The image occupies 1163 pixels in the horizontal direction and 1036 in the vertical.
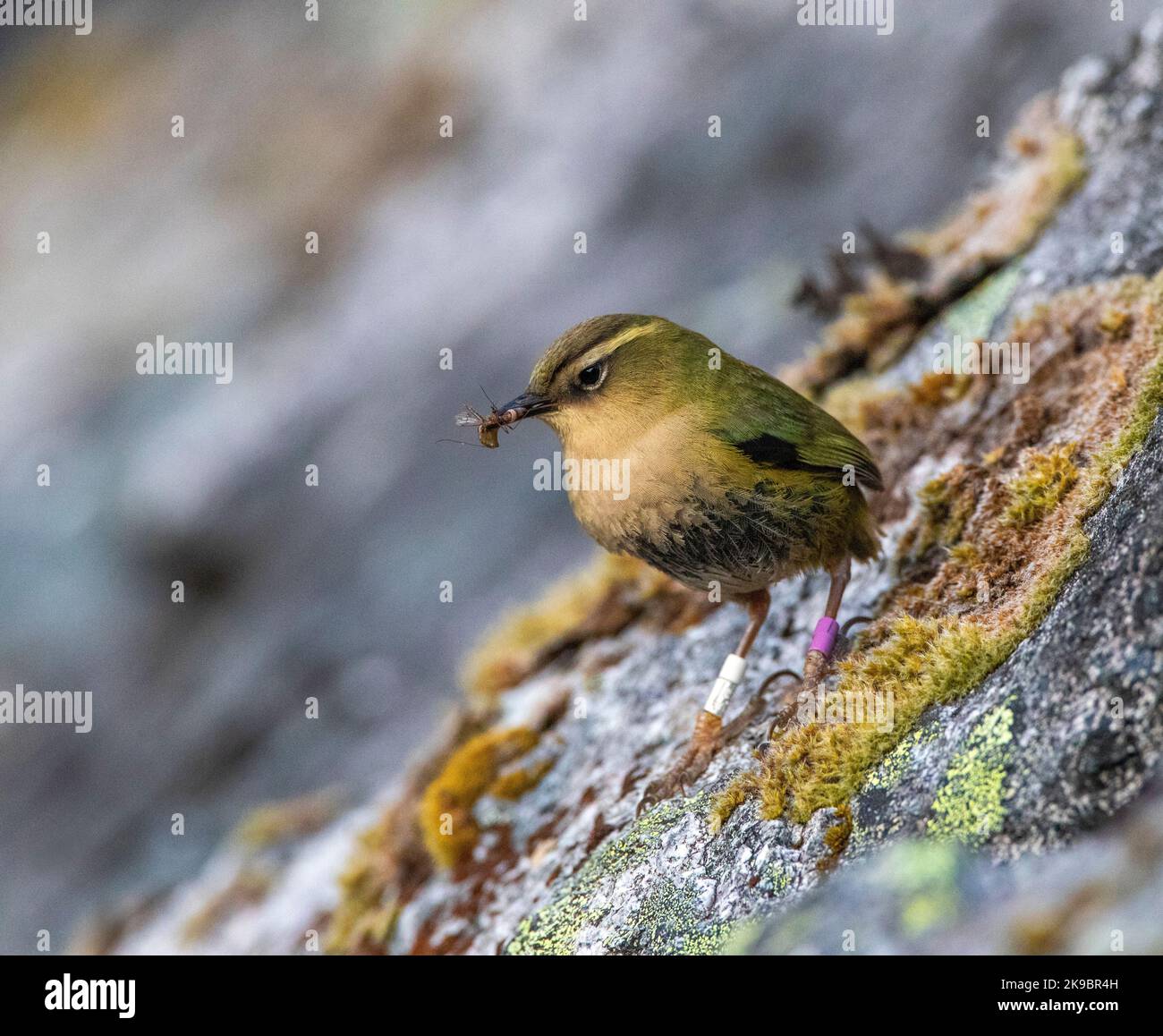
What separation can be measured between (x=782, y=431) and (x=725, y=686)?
137 cm

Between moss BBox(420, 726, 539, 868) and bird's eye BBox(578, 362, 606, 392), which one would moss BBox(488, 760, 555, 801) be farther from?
bird's eye BBox(578, 362, 606, 392)

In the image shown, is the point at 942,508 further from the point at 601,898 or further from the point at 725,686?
the point at 601,898

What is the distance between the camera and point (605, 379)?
17.4 feet

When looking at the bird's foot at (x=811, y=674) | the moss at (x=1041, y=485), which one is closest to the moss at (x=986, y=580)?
the moss at (x=1041, y=485)

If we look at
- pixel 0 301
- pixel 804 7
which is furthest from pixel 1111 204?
pixel 0 301

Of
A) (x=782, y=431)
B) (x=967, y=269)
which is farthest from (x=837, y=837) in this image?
(x=967, y=269)

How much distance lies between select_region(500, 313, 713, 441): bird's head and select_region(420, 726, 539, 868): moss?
2.51m

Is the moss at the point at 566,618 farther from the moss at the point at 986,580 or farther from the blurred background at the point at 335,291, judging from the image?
the moss at the point at 986,580

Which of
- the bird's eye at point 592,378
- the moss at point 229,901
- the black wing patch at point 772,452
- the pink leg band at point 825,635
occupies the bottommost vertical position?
the moss at point 229,901

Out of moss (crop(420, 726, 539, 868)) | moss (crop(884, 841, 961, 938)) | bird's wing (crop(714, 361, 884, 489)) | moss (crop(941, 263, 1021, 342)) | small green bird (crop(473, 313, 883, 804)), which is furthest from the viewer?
moss (crop(941, 263, 1021, 342))

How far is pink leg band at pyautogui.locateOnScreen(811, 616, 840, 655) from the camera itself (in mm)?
5332

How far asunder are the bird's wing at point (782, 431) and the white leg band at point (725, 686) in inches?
42.6

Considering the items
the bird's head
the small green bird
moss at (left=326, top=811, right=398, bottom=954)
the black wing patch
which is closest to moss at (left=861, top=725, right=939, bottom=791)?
the small green bird

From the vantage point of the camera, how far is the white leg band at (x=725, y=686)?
5.49 m
